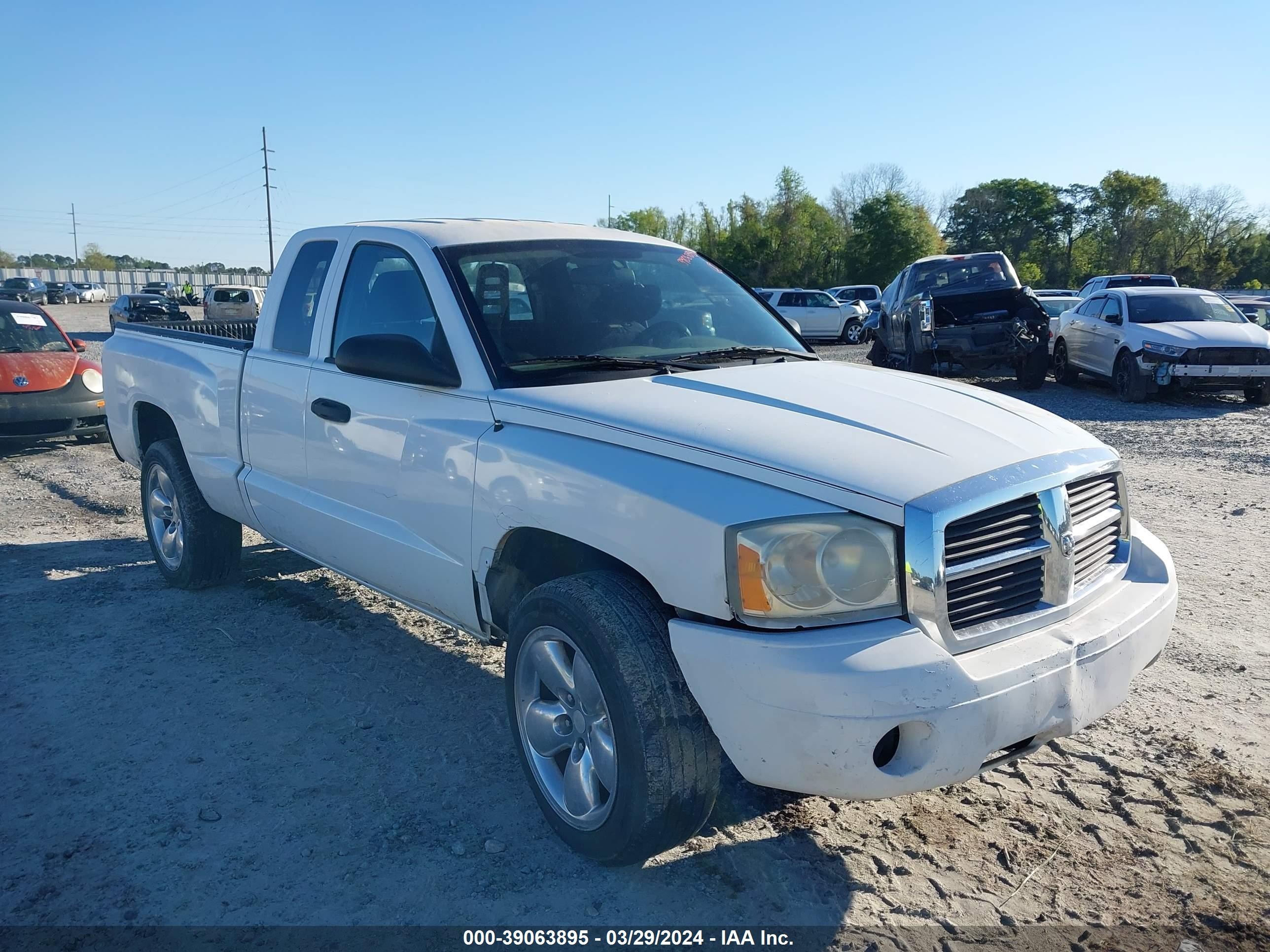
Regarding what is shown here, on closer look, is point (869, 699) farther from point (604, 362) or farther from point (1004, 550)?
point (604, 362)

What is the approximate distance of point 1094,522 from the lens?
295 cm

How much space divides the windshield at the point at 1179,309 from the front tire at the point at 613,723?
546 inches

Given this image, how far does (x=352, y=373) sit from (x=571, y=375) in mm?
926

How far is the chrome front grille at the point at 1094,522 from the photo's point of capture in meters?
2.85

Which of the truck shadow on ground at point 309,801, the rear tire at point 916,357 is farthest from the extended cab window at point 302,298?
the rear tire at point 916,357

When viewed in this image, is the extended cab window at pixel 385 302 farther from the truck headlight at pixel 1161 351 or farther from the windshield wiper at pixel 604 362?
the truck headlight at pixel 1161 351

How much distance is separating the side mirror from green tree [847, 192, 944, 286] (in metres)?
50.9

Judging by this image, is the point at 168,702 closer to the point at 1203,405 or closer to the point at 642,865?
the point at 642,865

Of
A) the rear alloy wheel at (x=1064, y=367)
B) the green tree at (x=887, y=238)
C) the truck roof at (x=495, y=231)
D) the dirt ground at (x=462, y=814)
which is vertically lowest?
the dirt ground at (x=462, y=814)

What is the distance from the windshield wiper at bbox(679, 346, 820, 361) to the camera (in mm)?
3773

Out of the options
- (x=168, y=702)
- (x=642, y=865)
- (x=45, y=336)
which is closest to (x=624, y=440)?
(x=642, y=865)

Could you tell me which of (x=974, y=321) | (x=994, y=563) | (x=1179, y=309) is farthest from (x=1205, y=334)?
(x=994, y=563)

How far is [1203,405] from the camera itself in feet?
45.6

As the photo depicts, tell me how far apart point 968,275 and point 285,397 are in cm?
1276
